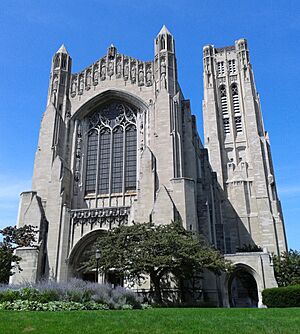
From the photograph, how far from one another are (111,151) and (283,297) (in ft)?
59.9

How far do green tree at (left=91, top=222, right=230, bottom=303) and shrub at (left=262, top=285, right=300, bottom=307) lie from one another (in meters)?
2.91

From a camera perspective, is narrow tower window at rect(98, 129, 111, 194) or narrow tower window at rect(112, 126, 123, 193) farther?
narrow tower window at rect(98, 129, 111, 194)

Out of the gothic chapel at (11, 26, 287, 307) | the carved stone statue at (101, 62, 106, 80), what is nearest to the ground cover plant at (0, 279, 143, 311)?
the gothic chapel at (11, 26, 287, 307)

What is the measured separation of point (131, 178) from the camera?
95.9 feet

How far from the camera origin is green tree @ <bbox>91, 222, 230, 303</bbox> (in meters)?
19.5

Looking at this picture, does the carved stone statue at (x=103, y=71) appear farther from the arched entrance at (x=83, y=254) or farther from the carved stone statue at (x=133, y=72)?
the arched entrance at (x=83, y=254)

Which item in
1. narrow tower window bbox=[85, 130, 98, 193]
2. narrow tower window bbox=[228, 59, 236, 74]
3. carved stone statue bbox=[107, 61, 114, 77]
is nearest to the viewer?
narrow tower window bbox=[85, 130, 98, 193]

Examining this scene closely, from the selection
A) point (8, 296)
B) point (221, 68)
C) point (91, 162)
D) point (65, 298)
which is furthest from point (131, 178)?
point (221, 68)

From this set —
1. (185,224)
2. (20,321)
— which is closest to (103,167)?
(185,224)

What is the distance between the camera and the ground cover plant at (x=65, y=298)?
1177cm

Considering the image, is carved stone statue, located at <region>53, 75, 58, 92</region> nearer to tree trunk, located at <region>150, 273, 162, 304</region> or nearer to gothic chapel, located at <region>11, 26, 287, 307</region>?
gothic chapel, located at <region>11, 26, 287, 307</region>

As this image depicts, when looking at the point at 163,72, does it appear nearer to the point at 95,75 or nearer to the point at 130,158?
the point at 95,75

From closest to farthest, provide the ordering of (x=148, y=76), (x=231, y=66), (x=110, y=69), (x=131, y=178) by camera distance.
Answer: (x=131, y=178) → (x=148, y=76) → (x=110, y=69) → (x=231, y=66)

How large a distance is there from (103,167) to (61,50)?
551 inches
